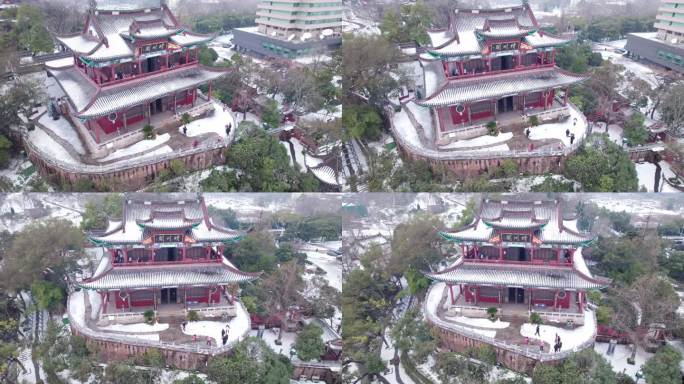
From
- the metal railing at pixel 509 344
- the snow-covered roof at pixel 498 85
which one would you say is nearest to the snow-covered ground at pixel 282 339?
the metal railing at pixel 509 344

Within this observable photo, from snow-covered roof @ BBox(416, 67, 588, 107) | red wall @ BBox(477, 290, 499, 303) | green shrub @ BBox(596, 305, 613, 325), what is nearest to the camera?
green shrub @ BBox(596, 305, 613, 325)

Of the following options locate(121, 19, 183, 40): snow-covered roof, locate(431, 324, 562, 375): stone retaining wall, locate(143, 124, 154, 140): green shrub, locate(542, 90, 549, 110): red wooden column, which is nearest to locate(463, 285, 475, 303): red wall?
locate(431, 324, 562, 375): stone retaining wall

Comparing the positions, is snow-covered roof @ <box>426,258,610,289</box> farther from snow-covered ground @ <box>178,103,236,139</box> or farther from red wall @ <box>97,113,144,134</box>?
red wall @ <box>97,113,144,134</box>

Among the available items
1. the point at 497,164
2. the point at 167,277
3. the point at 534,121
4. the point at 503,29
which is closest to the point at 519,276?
the point at 497,164

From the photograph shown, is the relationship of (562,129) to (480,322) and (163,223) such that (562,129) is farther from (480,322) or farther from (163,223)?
(163,223)

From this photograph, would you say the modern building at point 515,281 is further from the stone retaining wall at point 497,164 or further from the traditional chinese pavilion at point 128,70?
the traditional chinese pavilion at point 128,70

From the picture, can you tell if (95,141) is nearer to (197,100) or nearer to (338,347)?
(197,100)

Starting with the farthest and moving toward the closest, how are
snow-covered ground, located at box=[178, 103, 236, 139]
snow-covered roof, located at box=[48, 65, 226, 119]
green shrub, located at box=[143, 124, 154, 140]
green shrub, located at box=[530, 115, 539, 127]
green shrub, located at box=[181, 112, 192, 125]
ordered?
green shrub, located at box=[181, 112, 192, 125], snow-covered ground, located at box=[178, 103, 236, 139], green shrub, located at box=[530, 115, 539, 127], green shrub, located at box=[143, 124, 154, 140], snow-covered roof, located at box=[48, 65, 226, 119]
